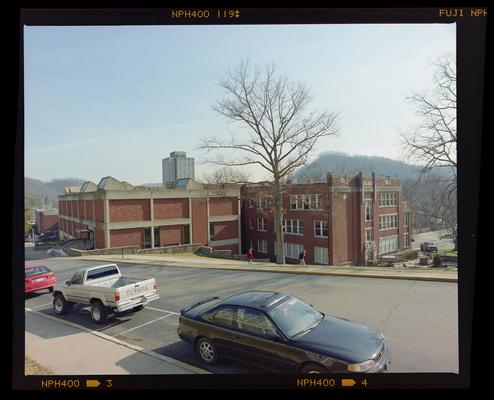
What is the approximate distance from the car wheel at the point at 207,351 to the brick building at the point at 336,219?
1.15 meters

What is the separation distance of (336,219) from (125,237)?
257 cm

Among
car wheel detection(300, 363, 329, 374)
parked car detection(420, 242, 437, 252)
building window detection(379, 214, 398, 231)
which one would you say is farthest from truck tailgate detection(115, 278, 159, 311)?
parked car detection(420, 242, 437, 252)

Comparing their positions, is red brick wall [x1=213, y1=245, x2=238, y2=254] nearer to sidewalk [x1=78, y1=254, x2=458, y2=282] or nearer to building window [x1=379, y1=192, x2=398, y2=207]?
sidewalk [x1=78, y1=254, x2=458, y2=282]

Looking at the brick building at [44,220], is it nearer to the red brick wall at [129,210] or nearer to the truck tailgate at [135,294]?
the red brick wall at [129,210]

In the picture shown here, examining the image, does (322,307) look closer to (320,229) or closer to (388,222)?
(320,229)

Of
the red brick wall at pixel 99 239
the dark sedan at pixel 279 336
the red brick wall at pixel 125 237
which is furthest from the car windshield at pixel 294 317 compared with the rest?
the red brick wall at pixel 99 239

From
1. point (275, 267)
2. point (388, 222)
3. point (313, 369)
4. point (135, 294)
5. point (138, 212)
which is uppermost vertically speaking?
point (138, 212)

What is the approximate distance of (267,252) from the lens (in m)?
3.28

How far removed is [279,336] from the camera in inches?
94.7

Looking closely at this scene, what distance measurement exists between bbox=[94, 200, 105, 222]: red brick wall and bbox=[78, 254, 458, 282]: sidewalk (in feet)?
1.41

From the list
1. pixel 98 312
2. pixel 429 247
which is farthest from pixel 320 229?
pixel 98 312

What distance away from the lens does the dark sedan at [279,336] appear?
2352 mm

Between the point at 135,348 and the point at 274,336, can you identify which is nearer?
the point at 274,336
